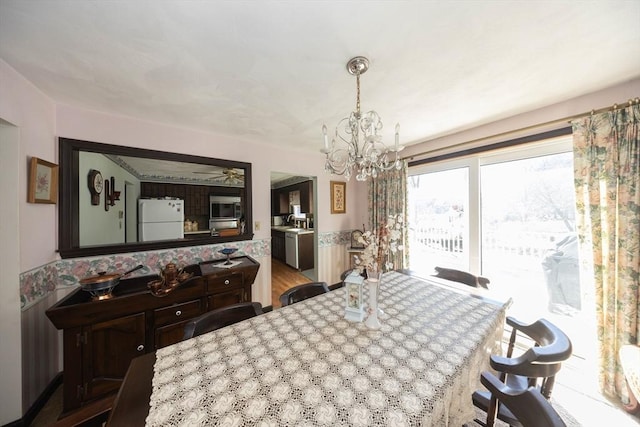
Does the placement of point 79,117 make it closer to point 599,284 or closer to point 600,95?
point 600,95

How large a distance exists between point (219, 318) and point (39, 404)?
1593mm

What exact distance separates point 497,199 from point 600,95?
1048 millimetres

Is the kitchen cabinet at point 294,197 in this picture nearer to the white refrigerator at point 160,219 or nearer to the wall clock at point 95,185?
the white refrigerator at point 160,219

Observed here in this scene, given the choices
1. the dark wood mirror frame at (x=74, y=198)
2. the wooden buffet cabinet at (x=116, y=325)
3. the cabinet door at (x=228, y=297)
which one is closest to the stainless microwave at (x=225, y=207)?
the dark wood mirror frame at (x=74, y=198)

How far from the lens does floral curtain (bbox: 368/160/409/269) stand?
9.53 ft

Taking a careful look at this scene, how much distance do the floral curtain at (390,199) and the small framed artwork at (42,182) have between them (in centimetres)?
315

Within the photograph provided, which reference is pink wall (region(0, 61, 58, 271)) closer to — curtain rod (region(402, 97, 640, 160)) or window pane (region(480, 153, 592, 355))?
window pane (region(480, 153, 592, 355))

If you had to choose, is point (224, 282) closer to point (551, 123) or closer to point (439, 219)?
point (439, 219)

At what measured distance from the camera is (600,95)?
5.20ft

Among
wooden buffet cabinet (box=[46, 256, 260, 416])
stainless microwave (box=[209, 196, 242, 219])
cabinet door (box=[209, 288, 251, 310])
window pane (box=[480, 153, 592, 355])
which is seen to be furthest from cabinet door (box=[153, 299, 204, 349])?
window pane (box=[480, 153, 592, 355])

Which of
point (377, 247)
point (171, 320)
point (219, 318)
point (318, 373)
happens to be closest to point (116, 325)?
point (171, 320)

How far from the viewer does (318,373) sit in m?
0.77

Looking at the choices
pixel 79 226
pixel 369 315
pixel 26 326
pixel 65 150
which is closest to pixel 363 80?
pixel 369 315

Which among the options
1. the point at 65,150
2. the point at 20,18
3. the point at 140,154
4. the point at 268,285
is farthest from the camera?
the point at 268,285
